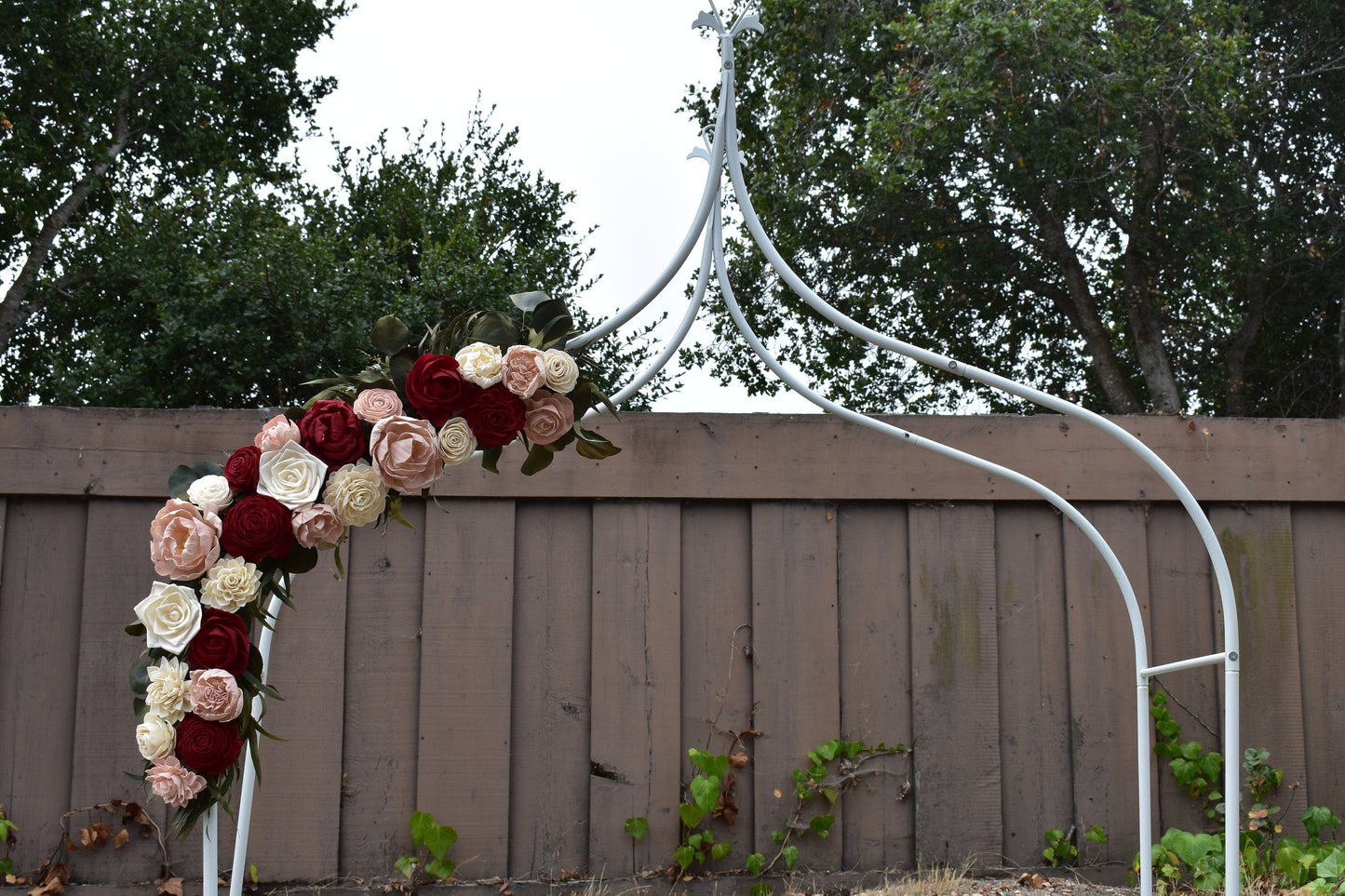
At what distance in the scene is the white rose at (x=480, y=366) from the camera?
5.13ft

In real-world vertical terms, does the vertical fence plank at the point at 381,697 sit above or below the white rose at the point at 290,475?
below

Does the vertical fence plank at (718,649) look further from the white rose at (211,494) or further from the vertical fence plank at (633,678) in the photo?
the white rose at (211,494)

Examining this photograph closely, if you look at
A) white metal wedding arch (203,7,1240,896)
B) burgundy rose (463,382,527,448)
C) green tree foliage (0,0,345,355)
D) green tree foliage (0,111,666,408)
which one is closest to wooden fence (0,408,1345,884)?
white metal wedding arch (203,7,1240,896)

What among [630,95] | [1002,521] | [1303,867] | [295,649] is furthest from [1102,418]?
[630,95]

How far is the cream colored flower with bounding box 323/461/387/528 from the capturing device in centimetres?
153

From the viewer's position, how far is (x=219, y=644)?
4.75ft

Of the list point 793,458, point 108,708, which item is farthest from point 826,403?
point 108,708

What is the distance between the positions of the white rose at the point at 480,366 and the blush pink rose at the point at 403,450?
0.10 m

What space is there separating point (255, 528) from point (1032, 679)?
1.76 m

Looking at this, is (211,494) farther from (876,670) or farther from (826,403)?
(876,670)

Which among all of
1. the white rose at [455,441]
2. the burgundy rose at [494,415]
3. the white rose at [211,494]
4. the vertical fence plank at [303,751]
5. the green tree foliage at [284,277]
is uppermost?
the green tree foliage at [284,277]

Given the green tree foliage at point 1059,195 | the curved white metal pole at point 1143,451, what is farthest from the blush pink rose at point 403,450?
the green tree foliage at point 1059,195

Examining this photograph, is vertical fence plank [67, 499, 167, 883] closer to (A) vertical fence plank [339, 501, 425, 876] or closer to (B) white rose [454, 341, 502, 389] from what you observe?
(A) vertical fence plank [339, 501, 425, 876]

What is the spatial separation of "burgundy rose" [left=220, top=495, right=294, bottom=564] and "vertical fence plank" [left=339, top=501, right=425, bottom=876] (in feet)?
2.72
